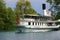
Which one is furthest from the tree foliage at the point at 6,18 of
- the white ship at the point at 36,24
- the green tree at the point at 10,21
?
the white ship at the point at 36,24

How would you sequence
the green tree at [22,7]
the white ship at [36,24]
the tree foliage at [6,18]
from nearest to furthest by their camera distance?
the white ship at [36,24] < the tree foliage at [6,18] < the green tree at [22,7]

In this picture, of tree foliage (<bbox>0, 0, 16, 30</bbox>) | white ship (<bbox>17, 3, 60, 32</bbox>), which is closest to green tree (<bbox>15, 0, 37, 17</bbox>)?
tree foliage (<bbox>0, 0, 16, 30</bbox>)

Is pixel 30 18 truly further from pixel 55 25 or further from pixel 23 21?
pixel 55 25

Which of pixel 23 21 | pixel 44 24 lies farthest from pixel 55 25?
pixel 23 21

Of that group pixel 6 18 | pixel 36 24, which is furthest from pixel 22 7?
pixel 36 24

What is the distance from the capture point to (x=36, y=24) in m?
43.5

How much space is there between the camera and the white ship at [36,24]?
41.5 m

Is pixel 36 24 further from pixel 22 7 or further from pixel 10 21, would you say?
pixel 22 7

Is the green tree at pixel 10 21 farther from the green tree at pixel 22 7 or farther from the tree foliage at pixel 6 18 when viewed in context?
the green tree at pixel 22 7

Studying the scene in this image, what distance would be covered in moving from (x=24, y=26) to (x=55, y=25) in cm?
785

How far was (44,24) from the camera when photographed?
147 feet

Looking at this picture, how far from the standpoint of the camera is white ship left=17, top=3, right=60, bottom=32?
41.5 meters

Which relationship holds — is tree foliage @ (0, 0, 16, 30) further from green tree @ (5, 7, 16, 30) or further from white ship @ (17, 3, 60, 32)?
white ship @ (17, 3, 60, 32)

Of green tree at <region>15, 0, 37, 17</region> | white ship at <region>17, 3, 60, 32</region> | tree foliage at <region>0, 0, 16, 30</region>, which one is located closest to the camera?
white ship at <region>17, 3, 60, 32</region>
